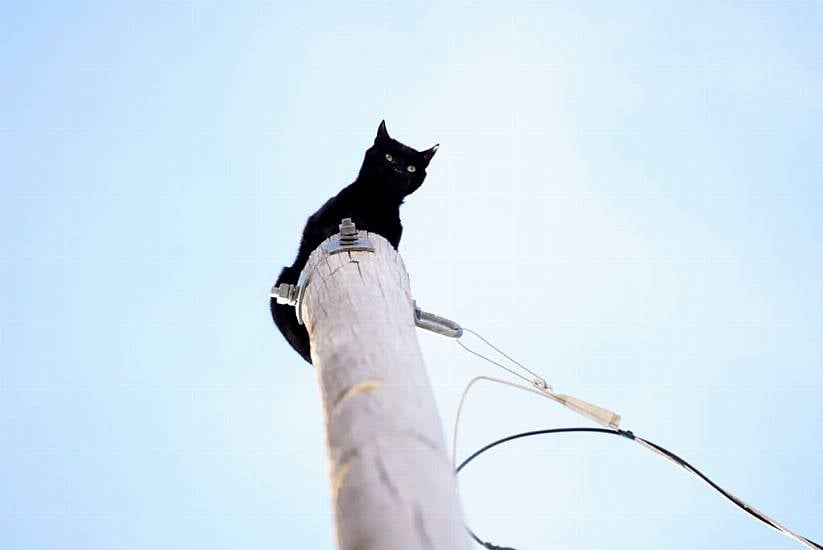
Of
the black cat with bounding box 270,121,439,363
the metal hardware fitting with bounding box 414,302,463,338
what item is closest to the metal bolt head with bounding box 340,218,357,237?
the metal hardware fitting with bounding box 414,302,463,338

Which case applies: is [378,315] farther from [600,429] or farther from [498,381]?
[600,429]

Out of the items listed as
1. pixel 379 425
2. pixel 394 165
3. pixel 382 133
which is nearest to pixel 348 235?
pixel 379 425

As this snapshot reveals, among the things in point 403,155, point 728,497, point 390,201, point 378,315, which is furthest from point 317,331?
point 403,155

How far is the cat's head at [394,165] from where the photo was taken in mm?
5352

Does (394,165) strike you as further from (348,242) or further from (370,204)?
(348,242)

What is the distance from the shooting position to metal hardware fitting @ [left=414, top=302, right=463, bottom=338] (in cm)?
299

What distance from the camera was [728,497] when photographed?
3.02 m

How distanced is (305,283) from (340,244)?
188 mm

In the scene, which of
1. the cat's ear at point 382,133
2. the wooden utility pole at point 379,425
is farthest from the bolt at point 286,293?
the cat's ear at point 382,133

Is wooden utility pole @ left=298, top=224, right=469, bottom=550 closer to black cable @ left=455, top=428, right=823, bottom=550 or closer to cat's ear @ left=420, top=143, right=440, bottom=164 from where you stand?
black cable @ left=455, top=428, right=823, bottom=550

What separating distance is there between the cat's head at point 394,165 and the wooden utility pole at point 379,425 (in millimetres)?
3134

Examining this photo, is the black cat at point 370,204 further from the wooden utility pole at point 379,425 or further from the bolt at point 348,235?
the wooden utility pole at point 379,425

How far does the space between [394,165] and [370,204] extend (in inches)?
37.4

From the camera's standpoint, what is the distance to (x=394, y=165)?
5.61m
